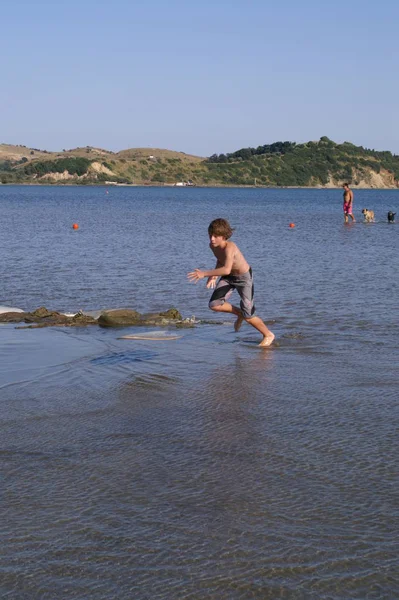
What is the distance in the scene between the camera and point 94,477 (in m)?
4.95

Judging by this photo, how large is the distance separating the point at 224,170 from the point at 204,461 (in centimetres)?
18677

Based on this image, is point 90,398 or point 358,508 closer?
point 358,508

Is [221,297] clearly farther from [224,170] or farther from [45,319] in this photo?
[224,170]

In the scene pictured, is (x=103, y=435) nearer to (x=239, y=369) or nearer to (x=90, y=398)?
(x=90, y=398)

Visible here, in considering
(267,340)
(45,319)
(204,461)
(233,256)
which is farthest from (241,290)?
(204,461)

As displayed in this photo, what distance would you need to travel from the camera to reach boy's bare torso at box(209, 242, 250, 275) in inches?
342

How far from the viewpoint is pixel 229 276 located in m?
9.20

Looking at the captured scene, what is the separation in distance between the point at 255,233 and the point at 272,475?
29415 mm

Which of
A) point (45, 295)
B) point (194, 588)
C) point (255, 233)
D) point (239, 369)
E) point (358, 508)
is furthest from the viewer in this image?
point (255, 233)

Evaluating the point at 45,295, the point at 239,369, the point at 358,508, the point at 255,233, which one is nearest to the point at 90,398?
the point at 239,369

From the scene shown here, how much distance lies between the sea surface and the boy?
41 centimetres

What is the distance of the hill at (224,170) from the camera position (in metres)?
175

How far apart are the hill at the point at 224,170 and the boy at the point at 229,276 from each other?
548 feet

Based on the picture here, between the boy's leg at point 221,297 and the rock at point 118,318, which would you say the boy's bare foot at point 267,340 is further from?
the rock at point 118,318
